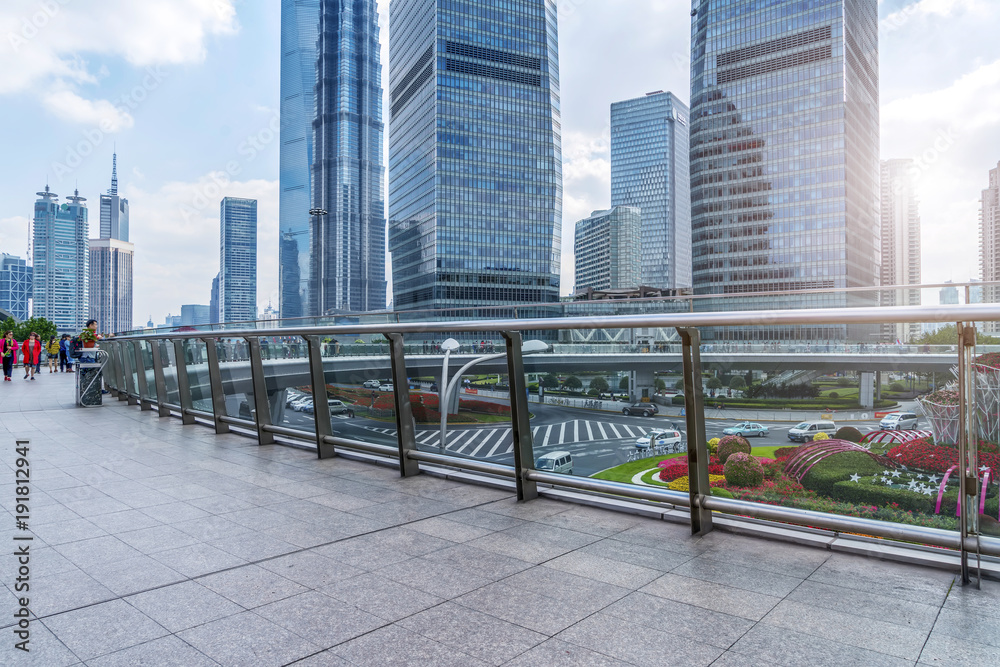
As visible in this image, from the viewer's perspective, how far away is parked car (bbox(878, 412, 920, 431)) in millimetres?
2857

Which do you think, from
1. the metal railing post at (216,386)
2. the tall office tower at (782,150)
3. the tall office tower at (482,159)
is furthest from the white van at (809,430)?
the tall office tower at (782,150)

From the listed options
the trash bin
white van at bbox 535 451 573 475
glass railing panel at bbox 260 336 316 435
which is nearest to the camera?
white van at bbox 535 451 573 475

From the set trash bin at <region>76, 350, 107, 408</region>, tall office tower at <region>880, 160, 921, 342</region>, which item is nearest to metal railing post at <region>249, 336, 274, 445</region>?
trash bin at <region>76, 350, 107, 408</region>

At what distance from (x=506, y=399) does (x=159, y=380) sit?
322 inches

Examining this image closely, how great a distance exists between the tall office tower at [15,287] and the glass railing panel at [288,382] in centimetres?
18582

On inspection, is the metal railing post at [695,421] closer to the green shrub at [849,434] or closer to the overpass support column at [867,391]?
the green shrub at [849,434]

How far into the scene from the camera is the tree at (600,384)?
3922 millimetres

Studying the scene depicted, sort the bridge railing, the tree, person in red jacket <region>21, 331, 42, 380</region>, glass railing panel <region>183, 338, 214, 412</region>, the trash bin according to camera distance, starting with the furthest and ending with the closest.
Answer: person in red jacket <region>21, 331, 42, 380</region>
the trash bin
glass railing panel <region>183, 338, 214, 412</region>
the tree
the bridge railing

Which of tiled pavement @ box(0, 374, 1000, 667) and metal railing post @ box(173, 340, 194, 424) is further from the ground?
metal railing post @ box(173, 340, 194, 424)

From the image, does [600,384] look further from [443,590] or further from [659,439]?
[443,590]

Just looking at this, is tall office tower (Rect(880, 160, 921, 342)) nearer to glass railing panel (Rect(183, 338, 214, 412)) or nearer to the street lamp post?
glass railing panel (Rect(183, 338, 214, 412))

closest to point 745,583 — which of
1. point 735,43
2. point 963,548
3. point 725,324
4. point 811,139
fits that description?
point 963,548

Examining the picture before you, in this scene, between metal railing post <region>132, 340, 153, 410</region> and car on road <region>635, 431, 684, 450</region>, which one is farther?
metal railing post <region>132, 340, 153, 410</region>

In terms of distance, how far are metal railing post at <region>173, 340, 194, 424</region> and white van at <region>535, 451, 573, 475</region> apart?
6.65 m
